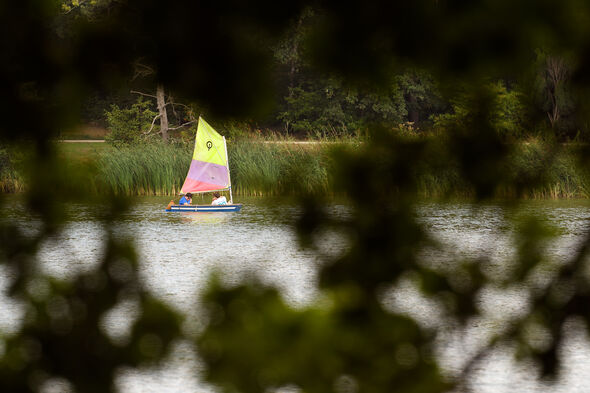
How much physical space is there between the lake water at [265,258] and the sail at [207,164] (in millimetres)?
857

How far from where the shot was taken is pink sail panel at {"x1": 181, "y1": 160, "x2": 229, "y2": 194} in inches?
838

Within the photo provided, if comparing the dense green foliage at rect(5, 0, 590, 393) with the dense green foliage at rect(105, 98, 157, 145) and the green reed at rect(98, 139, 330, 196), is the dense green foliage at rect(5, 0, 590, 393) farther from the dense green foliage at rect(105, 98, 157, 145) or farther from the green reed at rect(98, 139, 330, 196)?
the dense green foliage at rect(105, 98, 157, 145)

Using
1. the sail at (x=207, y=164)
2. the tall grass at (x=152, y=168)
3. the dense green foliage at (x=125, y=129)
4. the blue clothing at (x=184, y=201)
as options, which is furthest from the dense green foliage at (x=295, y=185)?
the dense green foliage at (x=125, y=129)

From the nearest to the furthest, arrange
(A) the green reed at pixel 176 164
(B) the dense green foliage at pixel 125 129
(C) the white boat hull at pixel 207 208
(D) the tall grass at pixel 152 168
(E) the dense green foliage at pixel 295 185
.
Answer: (E) the dense green foliage at pixel 295 185 → (C) the white boat hull at pixel 207 208 → (A) the green reed at pixel 176 164 → (D) the tall grass at pixel 152 168 → (B) the dense green foliage at pixel 125 129

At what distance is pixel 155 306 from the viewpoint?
4.28 ft

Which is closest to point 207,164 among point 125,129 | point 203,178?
point 203,178

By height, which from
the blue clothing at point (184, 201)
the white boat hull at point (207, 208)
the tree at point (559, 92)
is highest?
the tree at point (559, 92)

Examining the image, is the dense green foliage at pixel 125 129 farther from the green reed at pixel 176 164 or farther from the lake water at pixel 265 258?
the lake water at pixel 265 258

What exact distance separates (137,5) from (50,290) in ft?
1.35

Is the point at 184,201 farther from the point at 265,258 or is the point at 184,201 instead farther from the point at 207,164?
the point at 265,258

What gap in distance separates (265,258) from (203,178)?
19944mm

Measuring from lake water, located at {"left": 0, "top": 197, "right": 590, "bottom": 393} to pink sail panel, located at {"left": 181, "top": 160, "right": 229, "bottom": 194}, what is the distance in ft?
2.61

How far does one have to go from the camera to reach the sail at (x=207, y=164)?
69.6 ft

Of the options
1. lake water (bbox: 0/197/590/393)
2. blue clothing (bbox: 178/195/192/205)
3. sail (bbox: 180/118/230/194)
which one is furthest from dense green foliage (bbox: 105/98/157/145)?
blue clothing (bbox: 178/195/192/205)
